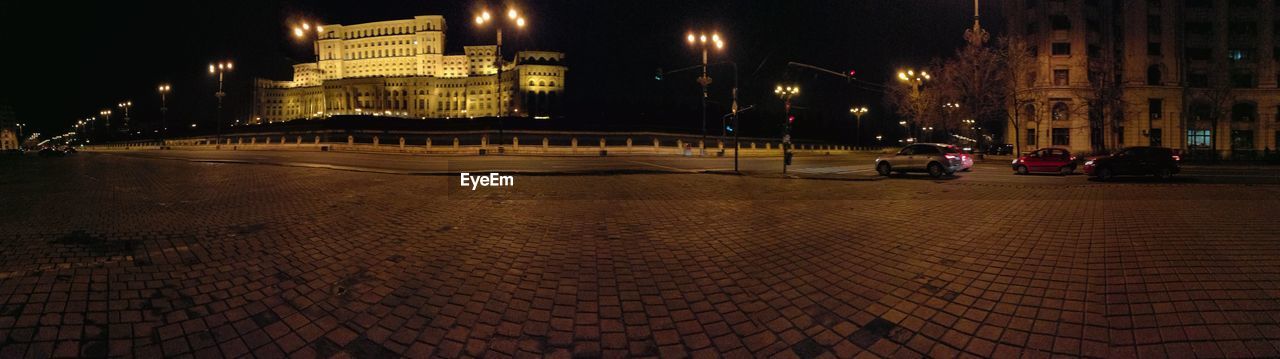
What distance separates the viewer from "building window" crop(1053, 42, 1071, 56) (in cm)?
5631

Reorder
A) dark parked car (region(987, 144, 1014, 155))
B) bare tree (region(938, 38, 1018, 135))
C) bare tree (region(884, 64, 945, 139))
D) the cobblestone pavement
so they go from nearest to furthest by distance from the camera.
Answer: the cobblestone pavement → bare tree (region(938, 38, 1018, 135)) → bare tree (region(884, 64, 945, 139)) → dark parked car (region(987, 144, 1014, 155))

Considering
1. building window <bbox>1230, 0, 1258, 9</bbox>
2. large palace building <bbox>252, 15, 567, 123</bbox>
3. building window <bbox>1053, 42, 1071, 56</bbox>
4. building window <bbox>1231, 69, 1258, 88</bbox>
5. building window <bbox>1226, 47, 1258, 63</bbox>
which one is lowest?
building window <bbox>1231, 69, 1258, 88</bbox>

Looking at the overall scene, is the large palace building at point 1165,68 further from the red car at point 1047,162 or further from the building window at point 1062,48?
the red car at point 1047,162

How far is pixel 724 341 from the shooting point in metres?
3.36

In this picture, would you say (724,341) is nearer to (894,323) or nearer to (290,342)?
(894,323)

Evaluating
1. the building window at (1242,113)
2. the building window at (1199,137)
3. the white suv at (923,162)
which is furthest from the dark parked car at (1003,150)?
the white suv at (923,162)

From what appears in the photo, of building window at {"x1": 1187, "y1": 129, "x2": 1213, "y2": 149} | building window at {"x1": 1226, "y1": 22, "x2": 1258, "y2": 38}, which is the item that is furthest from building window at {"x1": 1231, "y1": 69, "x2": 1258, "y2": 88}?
building window at {"x1": 1187, "y1": 129, "x2": 1213, "y2": 149}

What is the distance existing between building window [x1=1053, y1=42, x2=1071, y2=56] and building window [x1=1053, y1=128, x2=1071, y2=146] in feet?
27.0

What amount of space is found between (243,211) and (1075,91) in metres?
70.4

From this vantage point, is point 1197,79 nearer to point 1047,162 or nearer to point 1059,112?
point 1059,112

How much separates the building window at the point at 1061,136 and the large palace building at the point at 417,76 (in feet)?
359

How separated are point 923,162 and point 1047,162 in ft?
26.3

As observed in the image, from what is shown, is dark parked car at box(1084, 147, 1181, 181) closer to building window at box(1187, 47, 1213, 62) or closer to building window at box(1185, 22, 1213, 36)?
building window at box(1187, 47, 1213, 62)

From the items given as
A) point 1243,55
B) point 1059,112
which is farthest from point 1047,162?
point 1243,55
